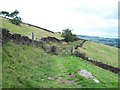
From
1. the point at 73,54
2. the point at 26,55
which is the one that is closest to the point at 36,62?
the point at 26,55

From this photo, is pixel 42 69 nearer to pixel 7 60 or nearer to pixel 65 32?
pixel 7 60

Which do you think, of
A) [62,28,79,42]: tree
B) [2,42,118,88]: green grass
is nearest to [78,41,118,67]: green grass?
[62,28,79,42]: tree

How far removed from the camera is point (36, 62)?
99.3ft

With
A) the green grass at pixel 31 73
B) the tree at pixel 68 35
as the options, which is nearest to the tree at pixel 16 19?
the tree at pixel 68 35

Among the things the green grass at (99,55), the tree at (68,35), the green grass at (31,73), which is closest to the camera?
the green grass at (31,73)

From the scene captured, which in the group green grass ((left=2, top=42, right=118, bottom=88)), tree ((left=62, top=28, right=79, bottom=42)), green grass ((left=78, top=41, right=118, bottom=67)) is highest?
tree ((left=62, top=28, right=79, bottom=42))

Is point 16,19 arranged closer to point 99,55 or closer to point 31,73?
point 99,55

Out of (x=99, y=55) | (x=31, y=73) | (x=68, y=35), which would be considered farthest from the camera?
(x=68, y=35)

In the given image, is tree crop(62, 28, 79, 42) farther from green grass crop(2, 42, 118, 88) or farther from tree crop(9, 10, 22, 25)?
green grass crop(2, 42, 118, 88)

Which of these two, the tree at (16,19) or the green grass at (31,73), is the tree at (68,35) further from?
the green grass at (31,73)

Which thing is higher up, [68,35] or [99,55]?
[68,35]

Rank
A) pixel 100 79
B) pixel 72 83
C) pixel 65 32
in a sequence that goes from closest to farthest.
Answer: pixel 72 83 < pixel 100 79 < pixel 65 32

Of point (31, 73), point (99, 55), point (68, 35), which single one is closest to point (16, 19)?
→ point (68, 35)

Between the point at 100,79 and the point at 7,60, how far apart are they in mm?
7937
